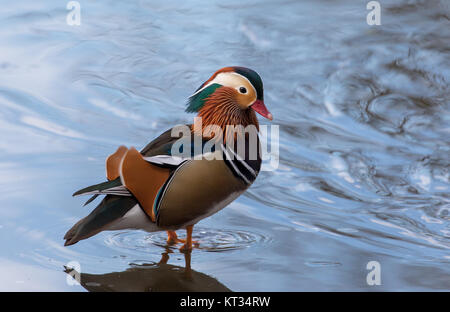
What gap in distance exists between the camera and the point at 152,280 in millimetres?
3029

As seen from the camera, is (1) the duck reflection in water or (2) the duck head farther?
(2) the duck head

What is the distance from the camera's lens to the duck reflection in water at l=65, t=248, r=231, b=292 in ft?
9.69

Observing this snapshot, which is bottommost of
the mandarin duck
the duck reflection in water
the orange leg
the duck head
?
the duck reflection in water

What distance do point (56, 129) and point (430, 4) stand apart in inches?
184

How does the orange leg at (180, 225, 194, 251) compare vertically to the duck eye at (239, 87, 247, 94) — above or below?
below

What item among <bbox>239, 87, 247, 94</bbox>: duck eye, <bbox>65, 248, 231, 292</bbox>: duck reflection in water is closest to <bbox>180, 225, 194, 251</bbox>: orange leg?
<bbox>65, 248, 231, 292</bbox>: duck reflection in water

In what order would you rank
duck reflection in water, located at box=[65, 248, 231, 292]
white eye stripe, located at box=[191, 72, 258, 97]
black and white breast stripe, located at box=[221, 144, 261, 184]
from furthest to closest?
white eye stripe, located at box=[191, 72, 258, 97]
black and white breast stripe, located at box=[221, 144, 261, 184]
duck reflection in water, located at box=[65, 248, 231, 292]

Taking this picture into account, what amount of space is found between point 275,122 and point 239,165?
223 centimetres

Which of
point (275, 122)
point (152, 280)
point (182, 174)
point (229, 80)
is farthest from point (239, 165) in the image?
point (275, 122)

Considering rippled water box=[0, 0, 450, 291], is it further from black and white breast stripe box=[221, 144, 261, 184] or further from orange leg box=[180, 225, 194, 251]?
black and white breast stripe box=[221, 144, 261, 184]

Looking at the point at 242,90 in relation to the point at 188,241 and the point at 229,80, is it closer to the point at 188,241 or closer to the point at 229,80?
the point at 229,80

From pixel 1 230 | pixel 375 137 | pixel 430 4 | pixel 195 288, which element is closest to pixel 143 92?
pixel 375 137
